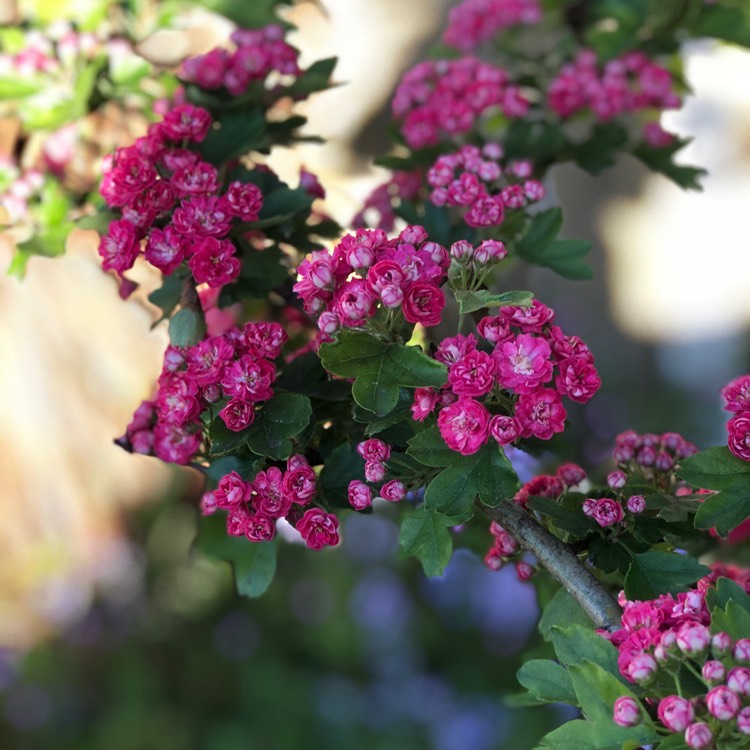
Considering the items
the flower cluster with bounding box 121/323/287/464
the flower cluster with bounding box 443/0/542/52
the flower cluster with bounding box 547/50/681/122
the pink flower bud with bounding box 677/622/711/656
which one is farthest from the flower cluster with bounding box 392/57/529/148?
the pink flower bud with bounding box 677/622/711/656

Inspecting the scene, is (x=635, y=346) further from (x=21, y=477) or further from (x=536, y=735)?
(x=21, y=477)

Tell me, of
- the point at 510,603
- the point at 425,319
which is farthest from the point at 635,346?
the point at 425,319

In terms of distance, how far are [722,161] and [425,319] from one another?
7.82 feet

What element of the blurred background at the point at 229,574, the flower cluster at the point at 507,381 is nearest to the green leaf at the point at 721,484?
the flower cluster at the point at 507,381

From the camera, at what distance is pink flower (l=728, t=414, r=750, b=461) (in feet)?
2.09

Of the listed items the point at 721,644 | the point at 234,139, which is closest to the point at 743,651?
the point at 721,644

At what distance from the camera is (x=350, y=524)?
7.12 feet

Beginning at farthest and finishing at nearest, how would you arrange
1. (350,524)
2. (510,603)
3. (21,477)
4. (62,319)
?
(350,524) → (510,603) → (21,477) → (62,319)

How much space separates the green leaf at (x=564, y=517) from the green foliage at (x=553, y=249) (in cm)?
29

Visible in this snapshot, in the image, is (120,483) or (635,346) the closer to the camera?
(120,483)

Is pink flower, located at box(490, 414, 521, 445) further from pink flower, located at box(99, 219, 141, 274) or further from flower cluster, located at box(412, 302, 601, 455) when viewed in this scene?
pink flower, located at box(99, 219, 141, 274)

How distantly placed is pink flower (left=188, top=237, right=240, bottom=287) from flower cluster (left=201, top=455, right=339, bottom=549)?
16 cm

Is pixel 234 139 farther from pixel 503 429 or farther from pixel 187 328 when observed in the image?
pixel 503 429

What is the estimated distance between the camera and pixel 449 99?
42.8 inches
